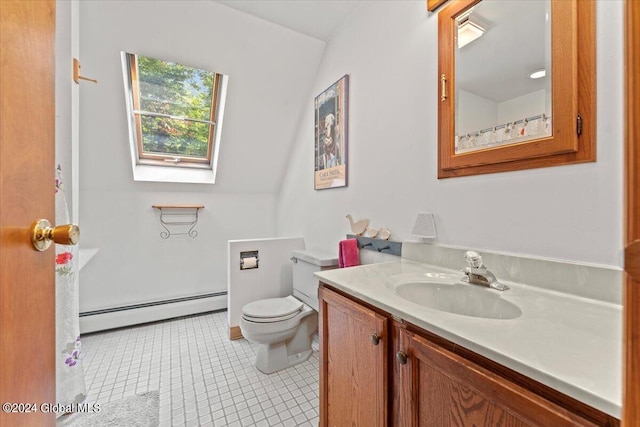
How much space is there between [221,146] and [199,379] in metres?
1.95

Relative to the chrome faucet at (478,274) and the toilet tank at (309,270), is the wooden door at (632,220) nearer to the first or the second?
the chrome faucet at (478,274)

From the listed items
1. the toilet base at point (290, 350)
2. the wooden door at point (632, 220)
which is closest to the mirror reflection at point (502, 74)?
the wooden door at point (632, 220)

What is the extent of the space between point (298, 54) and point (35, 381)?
2.43 meters

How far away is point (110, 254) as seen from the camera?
246cm

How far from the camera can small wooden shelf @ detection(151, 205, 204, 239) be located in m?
2.67

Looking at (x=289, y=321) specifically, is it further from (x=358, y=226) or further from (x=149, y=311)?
(x=149, y=311)

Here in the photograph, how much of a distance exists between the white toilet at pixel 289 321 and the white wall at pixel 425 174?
0.26 m

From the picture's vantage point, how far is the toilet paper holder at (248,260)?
230 centimetres

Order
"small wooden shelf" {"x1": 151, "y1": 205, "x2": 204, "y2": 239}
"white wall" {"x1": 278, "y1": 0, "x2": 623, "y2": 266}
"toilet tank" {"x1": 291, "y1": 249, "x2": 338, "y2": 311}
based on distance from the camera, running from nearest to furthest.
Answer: "white wall" {"x1": 278, "y1": 0, "x2": 623, "y2": 266}, "toilet tank" {"x1": 291, "y1": 249, "x2": 338, "y2": 311}, "small wooden shelf" {"x1": 151, "y1": 205, "x2": 204, "y2": 239}

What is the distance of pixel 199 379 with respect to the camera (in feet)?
5.66

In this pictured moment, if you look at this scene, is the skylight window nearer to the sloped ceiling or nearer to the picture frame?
the sloped ceiling

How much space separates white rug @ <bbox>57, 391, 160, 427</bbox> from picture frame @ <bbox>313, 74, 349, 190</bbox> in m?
1.76

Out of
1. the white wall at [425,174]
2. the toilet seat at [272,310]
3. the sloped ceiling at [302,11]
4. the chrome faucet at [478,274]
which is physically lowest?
the toilet seat at [272,310]

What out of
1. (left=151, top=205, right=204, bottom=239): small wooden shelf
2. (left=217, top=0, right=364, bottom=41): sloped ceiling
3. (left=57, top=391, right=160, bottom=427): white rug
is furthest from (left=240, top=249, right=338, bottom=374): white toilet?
(left=217, top=0, right=364, bottom=41): sloped ceiling
